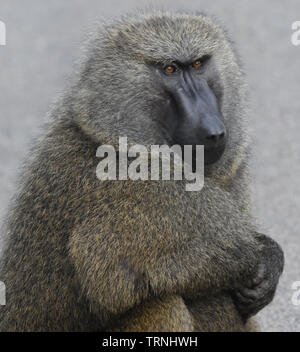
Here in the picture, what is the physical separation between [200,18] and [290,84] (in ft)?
17.1

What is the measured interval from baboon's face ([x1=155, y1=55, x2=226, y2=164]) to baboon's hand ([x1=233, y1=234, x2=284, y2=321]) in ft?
2.09

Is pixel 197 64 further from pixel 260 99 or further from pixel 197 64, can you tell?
pixel 260 99

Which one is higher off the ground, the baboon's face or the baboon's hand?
the baboon's face

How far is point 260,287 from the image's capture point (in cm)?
457

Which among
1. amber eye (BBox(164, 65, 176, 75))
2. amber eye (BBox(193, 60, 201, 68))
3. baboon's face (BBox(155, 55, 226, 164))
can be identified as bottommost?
baboon's face (BBox(155, 55, 226, 164))

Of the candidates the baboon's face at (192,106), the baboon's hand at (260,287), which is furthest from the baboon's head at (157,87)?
the baboon's hand at (260,287)

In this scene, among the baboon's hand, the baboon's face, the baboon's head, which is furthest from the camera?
the baboon's hand

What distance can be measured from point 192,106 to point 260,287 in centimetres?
103

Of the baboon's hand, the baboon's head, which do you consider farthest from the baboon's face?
the baboon's hand

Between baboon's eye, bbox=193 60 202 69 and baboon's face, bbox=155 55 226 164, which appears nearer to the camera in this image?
baboon's face, bbox=155 55 226 164

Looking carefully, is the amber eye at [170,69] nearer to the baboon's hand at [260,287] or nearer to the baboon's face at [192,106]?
the baboon's face at [192,106]

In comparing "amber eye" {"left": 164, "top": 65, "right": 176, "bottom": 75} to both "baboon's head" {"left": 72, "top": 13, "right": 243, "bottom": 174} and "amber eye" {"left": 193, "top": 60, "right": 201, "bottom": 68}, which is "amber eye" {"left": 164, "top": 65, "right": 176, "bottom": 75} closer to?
"baboon's head" {"left": 72, "top": 13, "right": 243, "bottom": 174}

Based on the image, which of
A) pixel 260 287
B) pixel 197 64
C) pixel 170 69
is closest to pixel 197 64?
pixel 197 64

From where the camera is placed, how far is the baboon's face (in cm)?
431
